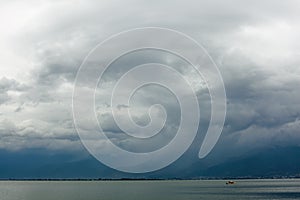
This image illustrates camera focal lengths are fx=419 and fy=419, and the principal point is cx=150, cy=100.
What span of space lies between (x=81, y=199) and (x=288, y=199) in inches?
3645

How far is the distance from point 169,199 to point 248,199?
Answer: 3479cm

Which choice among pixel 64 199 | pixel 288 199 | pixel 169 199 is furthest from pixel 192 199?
pixel 64 199

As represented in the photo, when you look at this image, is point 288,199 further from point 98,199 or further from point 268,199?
point 98,199

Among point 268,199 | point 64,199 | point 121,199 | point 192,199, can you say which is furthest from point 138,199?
point 268,199

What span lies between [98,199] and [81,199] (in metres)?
9.24

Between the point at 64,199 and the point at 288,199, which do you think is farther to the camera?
the point at 64,199

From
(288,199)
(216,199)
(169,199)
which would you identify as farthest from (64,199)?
(288,199)

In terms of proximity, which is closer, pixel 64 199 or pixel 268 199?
pixel 268 199

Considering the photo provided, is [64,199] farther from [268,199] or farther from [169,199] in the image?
[268,199]

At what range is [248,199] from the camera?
184500mm

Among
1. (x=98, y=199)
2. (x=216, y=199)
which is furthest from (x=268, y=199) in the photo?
(x=98, y=199)

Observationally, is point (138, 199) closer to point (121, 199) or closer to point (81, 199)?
point (121, 199)

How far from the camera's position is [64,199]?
198250 millimetres

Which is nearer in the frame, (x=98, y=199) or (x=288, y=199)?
(x=288, y=199)
